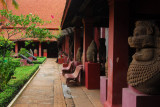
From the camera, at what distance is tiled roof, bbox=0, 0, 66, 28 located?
28.1 meters

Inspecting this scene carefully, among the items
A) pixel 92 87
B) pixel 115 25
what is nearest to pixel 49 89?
pixel 92 87

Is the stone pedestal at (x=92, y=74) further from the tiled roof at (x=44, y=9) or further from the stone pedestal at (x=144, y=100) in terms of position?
the tiled roof at (x=44, y=9)

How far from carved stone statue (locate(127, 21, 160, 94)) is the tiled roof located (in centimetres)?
2544

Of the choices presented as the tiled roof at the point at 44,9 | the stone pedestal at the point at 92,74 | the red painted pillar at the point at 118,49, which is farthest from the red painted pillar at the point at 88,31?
the tiled roof at the point at 44,9

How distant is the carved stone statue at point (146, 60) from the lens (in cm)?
249

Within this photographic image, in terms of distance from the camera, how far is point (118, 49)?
12.0 feet

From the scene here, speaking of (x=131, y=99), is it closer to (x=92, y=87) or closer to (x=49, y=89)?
(x=92, y=87)

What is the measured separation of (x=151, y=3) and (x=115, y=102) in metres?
2.31

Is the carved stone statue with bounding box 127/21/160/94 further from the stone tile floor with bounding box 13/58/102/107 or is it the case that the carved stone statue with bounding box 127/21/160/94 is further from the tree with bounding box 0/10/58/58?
the tree with bounding box 0/10/58/58

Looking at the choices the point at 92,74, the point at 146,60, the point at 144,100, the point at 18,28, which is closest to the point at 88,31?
the point at 92,74

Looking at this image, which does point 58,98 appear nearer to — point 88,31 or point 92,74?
point 92,74

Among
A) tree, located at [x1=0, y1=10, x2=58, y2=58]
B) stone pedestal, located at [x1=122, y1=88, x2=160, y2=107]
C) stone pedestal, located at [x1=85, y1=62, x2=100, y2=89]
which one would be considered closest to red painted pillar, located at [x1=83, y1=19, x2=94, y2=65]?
stone pedestal, located at [x1=85, y1=62, x2=100, y2=89]

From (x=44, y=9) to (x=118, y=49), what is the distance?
26.8m

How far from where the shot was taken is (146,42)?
2602 millimetres
